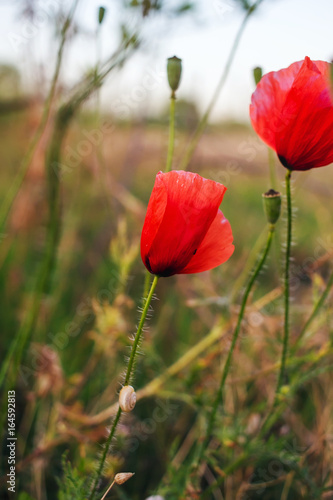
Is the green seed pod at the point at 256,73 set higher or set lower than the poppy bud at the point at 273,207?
higher

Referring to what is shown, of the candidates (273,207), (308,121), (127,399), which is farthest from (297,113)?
(127,399)

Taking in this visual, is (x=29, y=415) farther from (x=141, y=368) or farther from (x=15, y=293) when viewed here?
(x=15, y=293)

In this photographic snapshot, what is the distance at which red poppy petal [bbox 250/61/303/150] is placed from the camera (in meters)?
0.54

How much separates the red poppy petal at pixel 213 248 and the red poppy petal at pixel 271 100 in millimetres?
136

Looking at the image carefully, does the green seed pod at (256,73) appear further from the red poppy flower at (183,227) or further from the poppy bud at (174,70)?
the red poppy flower at (183,227)

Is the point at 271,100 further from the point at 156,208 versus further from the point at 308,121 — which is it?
the point at 156,208

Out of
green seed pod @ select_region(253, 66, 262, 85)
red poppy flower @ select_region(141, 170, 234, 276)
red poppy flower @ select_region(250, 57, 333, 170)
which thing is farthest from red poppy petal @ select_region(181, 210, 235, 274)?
green seed pod @ select_region(253, 66, 262, 85)

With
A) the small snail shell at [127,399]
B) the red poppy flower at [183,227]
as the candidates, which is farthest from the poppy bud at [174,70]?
the small snail shell at [127,399]

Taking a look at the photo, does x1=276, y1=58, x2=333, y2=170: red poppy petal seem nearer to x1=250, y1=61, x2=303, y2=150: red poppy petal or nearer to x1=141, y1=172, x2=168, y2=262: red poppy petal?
x1=250, y1=61, x2=303, y2=150: red poppy petal

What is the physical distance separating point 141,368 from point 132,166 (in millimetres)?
1115

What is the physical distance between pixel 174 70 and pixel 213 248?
281 mm

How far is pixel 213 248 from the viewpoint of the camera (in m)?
0.55

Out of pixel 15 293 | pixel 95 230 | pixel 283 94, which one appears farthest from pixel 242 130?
pixel 283 94

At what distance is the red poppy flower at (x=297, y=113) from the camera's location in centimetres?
52
